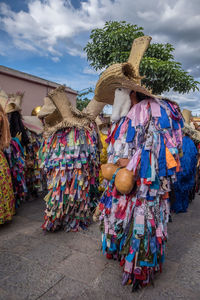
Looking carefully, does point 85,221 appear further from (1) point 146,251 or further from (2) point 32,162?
(2) point 32,162

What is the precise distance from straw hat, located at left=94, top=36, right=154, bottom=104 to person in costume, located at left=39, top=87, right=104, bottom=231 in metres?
0.68

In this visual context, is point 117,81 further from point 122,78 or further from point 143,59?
point 143,59

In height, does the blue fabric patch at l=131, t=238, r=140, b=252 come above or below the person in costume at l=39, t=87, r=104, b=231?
below

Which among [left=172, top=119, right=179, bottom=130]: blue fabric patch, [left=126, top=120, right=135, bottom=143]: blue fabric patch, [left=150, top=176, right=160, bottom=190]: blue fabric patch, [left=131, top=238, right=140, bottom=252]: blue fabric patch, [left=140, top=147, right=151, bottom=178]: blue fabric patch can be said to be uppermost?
[left=172, top=119, right=179, bottom=130]: blue fabric patch

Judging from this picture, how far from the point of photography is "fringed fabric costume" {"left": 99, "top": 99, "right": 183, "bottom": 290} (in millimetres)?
1734

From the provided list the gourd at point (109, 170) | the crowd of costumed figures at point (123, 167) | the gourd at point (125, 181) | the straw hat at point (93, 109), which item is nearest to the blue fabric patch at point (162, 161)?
the crowd of costumed figures at point (123, 167)

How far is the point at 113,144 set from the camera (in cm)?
210

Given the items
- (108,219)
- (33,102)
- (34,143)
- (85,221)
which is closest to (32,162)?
(34,143)

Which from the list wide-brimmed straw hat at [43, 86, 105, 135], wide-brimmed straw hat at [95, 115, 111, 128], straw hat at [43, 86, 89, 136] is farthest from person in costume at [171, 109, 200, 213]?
straw hat at [43, 86, 89, 136]

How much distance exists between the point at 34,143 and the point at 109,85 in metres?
3.21

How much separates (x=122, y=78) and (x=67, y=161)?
1434 mm

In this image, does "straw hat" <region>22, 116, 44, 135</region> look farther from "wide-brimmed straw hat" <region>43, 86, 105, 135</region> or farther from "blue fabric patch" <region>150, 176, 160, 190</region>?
"blue fabric patch" <region>150, 176, 160, 190</region>

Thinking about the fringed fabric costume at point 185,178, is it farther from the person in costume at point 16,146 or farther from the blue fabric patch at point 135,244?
the person in costume at point 16,146

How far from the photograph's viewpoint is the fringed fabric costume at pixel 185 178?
3867 mm
